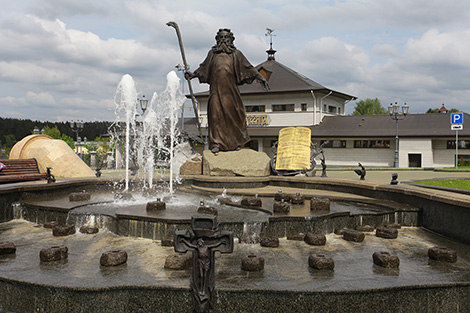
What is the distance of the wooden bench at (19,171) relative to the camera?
437 inches

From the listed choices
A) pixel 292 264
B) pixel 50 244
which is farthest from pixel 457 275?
pixel 50 244

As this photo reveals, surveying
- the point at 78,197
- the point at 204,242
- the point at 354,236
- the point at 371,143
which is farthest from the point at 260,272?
the point at 371,143

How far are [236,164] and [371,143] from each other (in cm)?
2351

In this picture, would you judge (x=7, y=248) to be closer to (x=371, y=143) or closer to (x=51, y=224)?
(x=51, y=224)

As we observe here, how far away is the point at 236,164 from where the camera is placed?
12102 millimetres

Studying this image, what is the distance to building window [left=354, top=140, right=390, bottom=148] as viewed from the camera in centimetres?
3209

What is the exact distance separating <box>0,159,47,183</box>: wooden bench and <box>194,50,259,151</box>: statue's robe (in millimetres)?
5514

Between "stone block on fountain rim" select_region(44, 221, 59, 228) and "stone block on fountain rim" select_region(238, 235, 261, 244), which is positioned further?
"stone block on fountain rim" select_region(44, 221, 59, 228)

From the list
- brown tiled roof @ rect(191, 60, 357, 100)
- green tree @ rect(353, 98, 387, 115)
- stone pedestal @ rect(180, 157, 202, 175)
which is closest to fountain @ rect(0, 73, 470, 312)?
stone pedestal @ rect(180, 157, 202, 175)

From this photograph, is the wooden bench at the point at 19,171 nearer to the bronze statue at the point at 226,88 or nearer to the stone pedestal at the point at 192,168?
the stone pedestal at the point at 192,168

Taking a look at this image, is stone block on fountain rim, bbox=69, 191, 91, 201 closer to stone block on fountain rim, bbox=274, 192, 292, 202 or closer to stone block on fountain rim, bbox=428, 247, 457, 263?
stone block on fountain rim, bbox=274, 192, 292, 202

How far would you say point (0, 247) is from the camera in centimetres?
532

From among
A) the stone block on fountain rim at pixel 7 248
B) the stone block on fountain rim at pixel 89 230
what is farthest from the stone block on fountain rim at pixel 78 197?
the stone block on fountain rim at pixel 7 248

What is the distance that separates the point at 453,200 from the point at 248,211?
3551mm
